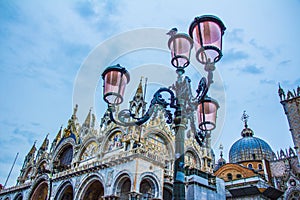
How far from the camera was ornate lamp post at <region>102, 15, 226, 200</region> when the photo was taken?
501 centimetres

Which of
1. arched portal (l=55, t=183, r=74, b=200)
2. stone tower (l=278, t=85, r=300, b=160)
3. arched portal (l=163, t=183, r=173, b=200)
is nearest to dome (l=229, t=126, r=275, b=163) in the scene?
stone tower (l=278, t=85, r=300, b=160)

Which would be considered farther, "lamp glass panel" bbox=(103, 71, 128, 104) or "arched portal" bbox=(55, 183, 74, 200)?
"arched portal" bbox=(55, 183, 74, 200)

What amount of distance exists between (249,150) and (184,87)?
3328 cm

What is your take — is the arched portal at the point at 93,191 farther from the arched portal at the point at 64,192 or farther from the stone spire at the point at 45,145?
the stone spire at the point at 45,145

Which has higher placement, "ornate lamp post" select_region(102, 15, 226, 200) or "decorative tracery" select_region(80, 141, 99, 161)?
"decorative tracery" select_region(80, 141, 99, 161)

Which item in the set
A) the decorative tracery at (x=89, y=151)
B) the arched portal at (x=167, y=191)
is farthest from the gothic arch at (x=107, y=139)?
the arched portal at (x=167, y=191)

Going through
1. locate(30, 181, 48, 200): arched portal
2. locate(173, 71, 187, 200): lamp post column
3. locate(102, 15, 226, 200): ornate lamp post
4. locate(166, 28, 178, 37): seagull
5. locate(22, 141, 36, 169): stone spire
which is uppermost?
locate(22, 141, 36, 169): stone spire

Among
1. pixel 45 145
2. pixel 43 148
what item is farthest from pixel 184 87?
pixel 45 145

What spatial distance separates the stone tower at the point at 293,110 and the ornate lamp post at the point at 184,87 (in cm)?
2590

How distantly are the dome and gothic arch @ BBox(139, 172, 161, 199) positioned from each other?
2109cm

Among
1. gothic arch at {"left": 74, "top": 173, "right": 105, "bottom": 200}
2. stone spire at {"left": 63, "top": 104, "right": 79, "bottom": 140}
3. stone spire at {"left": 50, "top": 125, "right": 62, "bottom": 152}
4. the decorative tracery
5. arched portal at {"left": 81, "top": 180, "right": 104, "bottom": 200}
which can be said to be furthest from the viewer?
stone spire at {"left": 50, "top": 125, "right": 62, "bottom": 152}

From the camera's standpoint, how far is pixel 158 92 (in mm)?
6043

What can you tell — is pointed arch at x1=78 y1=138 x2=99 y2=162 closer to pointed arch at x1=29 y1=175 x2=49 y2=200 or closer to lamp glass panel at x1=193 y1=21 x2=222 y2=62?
pointed arch at x1=29 y1=175 x2=49 y2=200

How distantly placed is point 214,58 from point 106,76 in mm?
2683
